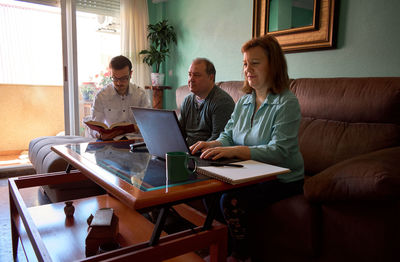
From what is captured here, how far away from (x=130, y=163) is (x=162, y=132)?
0.58 feet

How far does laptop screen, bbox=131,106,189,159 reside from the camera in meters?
1.05

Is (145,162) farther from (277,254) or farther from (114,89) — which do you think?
(114,89)

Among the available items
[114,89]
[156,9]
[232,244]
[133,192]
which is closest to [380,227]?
[232,244]

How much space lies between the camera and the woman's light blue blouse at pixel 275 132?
124 cm

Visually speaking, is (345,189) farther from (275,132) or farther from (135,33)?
(135,33)

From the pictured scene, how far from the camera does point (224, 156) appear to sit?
3.75 feet

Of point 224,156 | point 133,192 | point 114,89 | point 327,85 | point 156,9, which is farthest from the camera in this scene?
point 156,9

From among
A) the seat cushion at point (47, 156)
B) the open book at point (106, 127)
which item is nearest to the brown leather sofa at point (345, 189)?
the open book at point (106, 127)

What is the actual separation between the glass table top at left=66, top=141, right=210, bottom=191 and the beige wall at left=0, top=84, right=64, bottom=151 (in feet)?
9.66

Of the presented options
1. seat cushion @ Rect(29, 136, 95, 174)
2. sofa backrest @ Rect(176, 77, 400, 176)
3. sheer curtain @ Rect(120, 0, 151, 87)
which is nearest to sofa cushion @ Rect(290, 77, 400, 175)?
sofa backrest @ Rect(176, 77, 400, 176)

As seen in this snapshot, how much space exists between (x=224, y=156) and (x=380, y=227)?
59cm

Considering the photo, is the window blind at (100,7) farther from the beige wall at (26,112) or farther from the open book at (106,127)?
the open book at (106,127)

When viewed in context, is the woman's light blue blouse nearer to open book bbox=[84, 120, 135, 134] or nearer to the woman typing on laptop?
the woman typing on laptop

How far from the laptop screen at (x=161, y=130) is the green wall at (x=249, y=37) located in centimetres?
147
